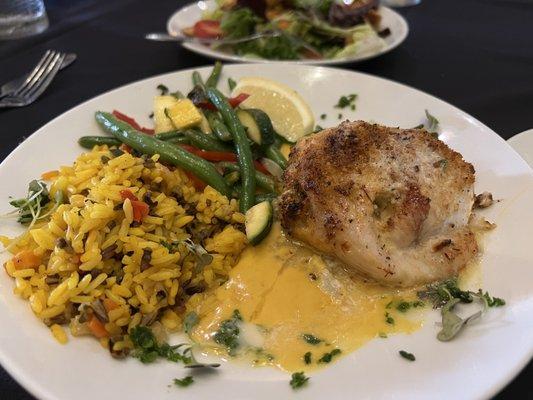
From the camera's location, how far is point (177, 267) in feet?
7.59

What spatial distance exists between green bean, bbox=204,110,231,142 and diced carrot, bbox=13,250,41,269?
130cm

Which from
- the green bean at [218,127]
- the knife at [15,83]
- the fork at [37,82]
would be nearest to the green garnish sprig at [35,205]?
the green bean at [218,127]

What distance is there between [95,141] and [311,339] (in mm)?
1839

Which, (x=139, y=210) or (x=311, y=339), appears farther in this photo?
(x=139, y=210)

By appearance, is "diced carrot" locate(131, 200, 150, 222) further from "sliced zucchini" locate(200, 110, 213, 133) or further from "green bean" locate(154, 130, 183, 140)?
"sliced zucchini" locate(200, 110, 213, 133)

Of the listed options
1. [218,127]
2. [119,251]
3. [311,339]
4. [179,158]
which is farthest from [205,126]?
[311,339]

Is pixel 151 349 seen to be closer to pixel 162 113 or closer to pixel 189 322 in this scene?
pixel 189 322

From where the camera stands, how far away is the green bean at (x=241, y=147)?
9.25ft

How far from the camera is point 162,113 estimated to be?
3254 millimetres

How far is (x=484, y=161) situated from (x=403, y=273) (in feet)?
3.10

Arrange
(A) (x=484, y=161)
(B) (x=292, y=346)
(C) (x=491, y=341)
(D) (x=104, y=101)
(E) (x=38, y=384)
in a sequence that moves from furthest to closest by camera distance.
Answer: (D) (x=104, y=101)
(A) (x=484, y=161)
(B) (x=292, y=346)
(C) (x=491, y=341)
(E) (x=38, y=384)

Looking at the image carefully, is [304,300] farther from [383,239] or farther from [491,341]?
[491,341]

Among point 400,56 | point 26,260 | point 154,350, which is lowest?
point 400,56

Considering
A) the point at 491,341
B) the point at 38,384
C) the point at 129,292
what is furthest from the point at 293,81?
the point at 38,384
